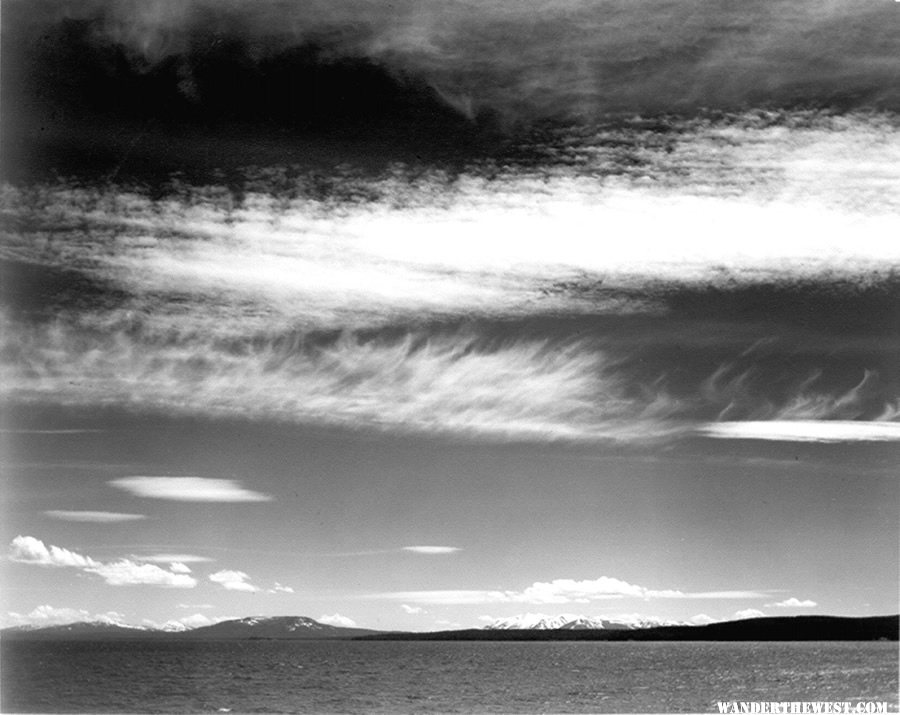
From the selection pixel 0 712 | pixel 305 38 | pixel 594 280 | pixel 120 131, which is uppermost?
pixel 305 38

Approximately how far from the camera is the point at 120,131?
10234 mm

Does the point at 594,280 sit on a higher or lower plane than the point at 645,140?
lower

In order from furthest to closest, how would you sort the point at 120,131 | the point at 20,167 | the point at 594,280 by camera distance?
the point at 594,280
the point at 120,131
the point at 20,167

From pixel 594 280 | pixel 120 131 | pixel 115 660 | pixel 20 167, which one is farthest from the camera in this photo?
pixel 115 660

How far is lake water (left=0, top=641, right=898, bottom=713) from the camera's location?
2003cm

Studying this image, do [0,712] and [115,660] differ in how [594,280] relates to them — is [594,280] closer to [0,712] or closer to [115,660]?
[0,712]

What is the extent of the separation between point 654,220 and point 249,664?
32.8m

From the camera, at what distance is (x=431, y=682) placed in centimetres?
2848

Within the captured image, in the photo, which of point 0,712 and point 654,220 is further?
point 654,220

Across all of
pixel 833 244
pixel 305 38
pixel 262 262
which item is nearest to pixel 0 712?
pixel 262 262

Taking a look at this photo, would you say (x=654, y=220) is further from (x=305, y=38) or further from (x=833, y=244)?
(x=305, y=38)

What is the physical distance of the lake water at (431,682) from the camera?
20031mm

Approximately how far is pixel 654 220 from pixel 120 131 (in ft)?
18.5

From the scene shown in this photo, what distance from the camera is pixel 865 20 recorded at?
10.1 m
